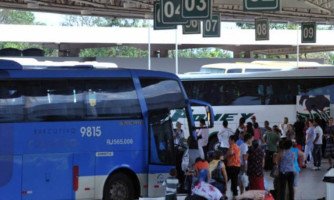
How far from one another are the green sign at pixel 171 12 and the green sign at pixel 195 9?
94 cm

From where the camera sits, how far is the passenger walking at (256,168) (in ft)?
50.1

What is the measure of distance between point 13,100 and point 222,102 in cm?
1608

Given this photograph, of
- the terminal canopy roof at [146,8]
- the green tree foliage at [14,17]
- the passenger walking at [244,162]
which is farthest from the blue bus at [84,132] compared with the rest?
the green tree foliage at [14,17]

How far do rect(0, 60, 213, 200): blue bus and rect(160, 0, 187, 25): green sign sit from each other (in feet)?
12.8

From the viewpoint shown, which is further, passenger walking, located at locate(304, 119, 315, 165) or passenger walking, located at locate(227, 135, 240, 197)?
passenger walking, located at locate(304, 119, 315, 165)

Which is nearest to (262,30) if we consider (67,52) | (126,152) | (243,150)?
(243,150)

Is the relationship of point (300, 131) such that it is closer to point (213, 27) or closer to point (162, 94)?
point (213, 27)

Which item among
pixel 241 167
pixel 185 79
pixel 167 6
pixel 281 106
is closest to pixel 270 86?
pixel 281 106

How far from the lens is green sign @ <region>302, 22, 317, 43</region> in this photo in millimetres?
30062

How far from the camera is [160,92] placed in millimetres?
16953

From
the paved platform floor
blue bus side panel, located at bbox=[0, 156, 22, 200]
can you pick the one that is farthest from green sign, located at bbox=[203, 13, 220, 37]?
blue bus side panel, located at bbox=[0, 156, 22, 200]

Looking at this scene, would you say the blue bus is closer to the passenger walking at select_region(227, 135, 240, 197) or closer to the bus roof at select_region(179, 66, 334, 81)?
the passenger walking at select_region(227, 135, 240, 197)

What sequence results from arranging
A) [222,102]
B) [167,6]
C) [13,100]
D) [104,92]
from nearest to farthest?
[13,100], [104,92], [167,6], [222,102]

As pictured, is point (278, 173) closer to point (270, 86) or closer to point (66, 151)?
point (66, 151)
